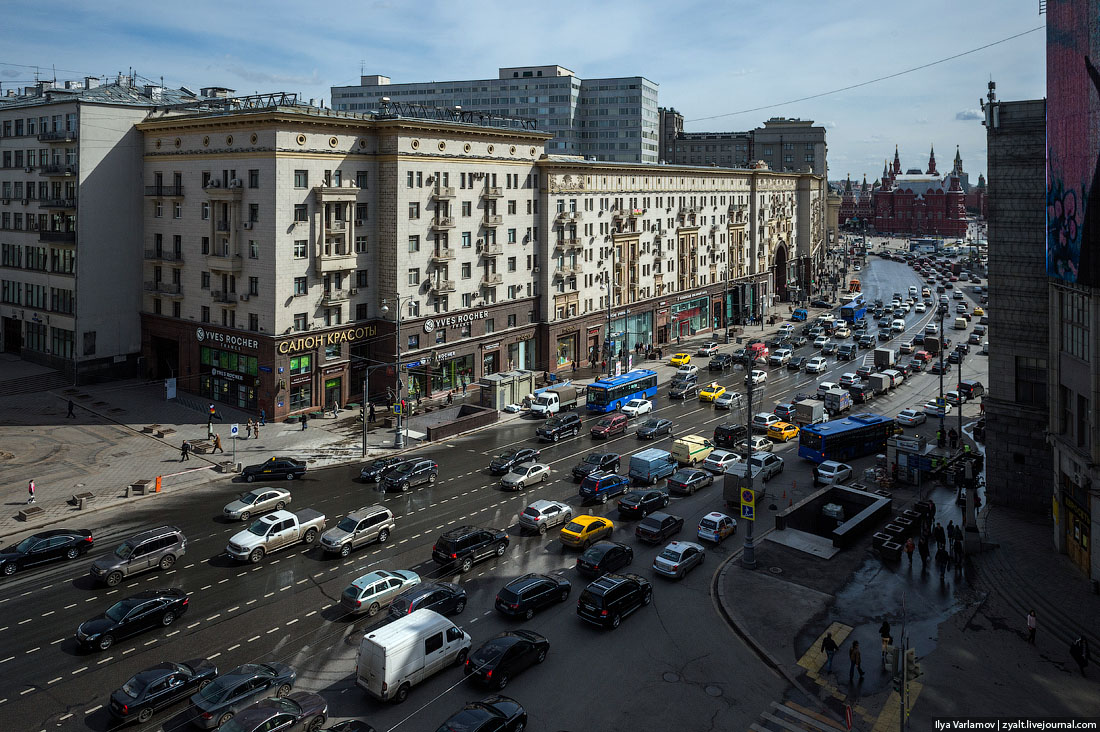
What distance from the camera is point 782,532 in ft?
144

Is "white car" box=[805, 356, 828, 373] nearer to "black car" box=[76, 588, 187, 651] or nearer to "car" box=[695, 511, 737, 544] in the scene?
"car" box=[695, 511, 737, 544]

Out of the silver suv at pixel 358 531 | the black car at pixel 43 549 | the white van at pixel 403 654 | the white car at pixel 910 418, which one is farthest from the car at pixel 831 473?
the black car at pixel 43 549

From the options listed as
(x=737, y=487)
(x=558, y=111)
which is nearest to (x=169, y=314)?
(x=737, y=487)

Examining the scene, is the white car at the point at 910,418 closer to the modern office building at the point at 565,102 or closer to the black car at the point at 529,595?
the black car at the point at 529,595

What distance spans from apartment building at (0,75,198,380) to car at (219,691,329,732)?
59.2 m

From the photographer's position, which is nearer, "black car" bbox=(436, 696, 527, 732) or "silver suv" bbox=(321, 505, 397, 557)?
"black car" bbox=(436, 696, 527, 732)

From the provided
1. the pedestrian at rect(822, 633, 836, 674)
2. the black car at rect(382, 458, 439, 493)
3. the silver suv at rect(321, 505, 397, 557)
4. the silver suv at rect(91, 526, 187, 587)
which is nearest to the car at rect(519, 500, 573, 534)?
the silver suv at rect(321, 505, 397, 557)

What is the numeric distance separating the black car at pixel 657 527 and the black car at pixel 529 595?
815 centimetres

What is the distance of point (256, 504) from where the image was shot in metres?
45.1

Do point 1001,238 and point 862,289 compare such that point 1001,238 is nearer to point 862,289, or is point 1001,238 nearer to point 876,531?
point 876,531

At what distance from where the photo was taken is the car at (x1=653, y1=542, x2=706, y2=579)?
123 feet

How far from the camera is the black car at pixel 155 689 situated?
25422 millimetres

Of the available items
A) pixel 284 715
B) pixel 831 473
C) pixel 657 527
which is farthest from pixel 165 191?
pixel 831 473

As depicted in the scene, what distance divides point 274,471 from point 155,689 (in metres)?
26.3
